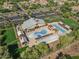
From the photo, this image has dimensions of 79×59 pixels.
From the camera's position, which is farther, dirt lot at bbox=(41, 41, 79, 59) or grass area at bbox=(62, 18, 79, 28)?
grass area at bbox=(62, 18, 79, 28)

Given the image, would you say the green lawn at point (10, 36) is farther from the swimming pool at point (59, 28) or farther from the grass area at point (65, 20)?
the grass area at point (65, 20)

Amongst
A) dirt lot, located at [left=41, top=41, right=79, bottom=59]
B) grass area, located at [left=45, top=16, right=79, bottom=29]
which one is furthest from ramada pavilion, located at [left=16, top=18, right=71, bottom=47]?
dirt lot, located at [left=41, top=41, right=79, bottom=59]

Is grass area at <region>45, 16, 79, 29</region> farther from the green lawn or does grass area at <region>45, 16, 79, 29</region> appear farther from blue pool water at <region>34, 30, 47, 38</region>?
the green lawn

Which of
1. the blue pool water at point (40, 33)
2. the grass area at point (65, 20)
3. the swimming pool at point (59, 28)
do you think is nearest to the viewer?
the blue pool water at point (40, 33)

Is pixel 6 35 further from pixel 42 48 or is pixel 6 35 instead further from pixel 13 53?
pixel 42 48

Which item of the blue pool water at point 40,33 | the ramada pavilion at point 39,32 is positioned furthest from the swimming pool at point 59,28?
the blue pool water at point 40,33

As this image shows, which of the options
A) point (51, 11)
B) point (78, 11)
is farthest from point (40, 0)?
point (78, 11)
